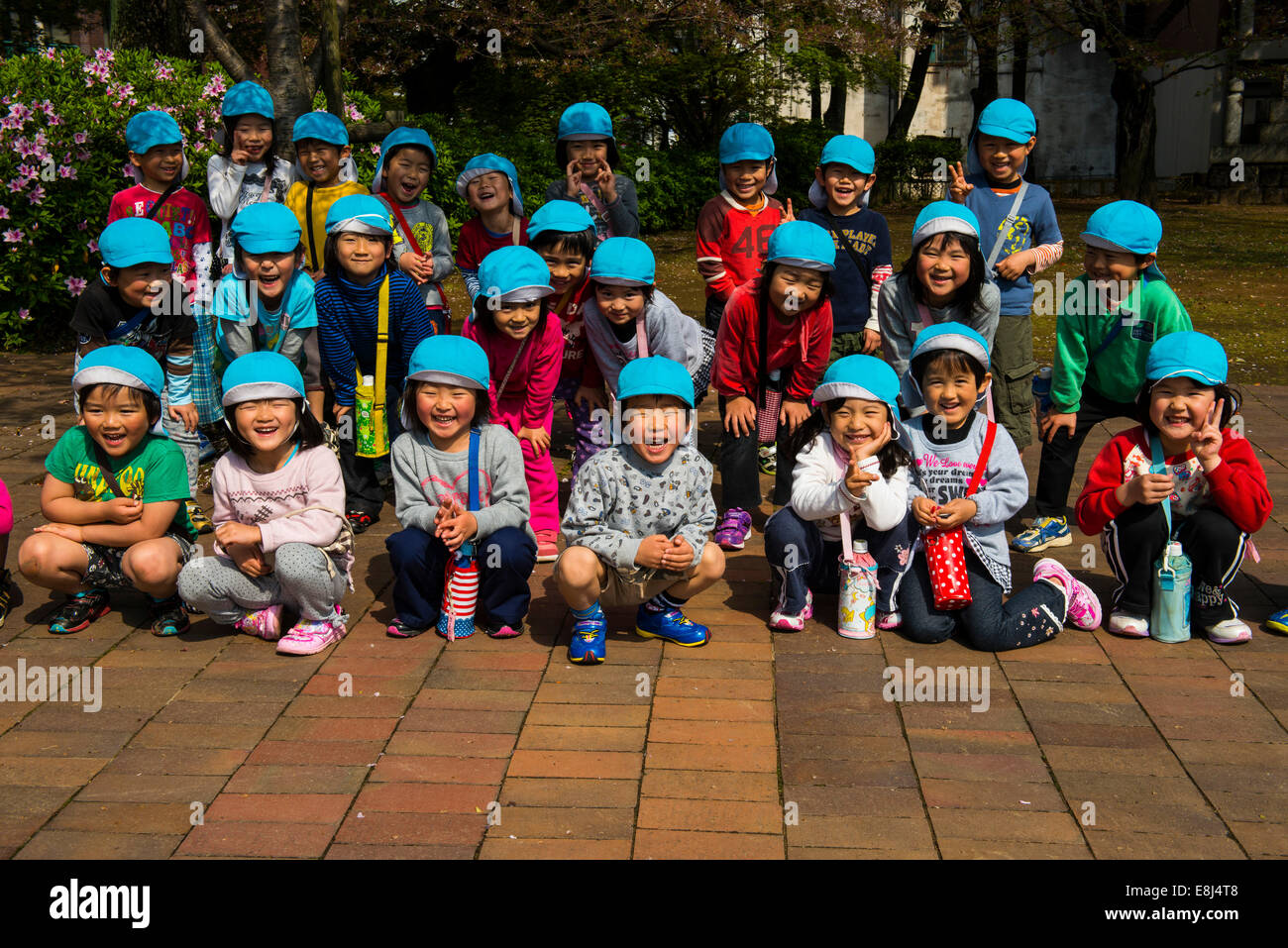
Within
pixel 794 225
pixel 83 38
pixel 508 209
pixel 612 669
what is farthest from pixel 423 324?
pixel 83 38

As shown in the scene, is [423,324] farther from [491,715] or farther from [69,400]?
[69,400]

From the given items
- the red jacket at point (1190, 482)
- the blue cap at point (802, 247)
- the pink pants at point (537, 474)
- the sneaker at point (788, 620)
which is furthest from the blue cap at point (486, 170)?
the red jacket at point (1190, 482)

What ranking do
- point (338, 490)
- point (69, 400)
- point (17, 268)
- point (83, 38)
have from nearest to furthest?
point (338, 490), point (69, 400), point (17, 268), point (83, 38)

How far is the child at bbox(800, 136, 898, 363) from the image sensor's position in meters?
6.16

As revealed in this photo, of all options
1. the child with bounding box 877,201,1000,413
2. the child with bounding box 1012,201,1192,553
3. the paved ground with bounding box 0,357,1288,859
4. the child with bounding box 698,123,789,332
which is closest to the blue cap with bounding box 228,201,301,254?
the paved ground with bounding box 0,357,1288,859

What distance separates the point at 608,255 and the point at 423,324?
40.6 inches

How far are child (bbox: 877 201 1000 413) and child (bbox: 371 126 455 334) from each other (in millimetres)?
2337

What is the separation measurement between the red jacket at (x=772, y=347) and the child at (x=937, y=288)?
31cm

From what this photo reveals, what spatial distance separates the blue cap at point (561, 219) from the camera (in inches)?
228

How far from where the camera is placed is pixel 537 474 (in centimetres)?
561

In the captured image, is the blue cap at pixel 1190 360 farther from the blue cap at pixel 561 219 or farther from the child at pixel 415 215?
the child at pixel 415 215

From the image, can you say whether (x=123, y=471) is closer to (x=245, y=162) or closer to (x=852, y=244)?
(x=245, y=162)

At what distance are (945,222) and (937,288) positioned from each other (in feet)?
0.95

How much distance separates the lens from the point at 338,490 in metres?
4.77
